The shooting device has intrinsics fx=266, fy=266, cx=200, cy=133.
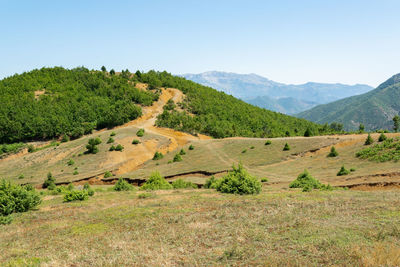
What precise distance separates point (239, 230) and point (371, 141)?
121 feet

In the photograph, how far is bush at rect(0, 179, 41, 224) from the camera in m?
18.5

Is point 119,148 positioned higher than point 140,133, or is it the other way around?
point 140,133

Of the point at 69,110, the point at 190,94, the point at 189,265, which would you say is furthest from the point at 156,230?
the point at 190,94

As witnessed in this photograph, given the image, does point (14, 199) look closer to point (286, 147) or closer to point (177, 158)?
point (177, 158)

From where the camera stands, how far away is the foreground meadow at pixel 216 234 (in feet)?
27.2

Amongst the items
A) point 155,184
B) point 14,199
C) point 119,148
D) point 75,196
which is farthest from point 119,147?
point 14,199

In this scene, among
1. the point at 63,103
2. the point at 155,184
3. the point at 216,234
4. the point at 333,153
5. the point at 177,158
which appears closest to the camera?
the point at 216,234

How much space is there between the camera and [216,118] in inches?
3814

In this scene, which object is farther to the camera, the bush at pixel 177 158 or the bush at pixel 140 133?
the bush at pixel 140 133

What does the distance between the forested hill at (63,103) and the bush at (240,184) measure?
69864 millimetres

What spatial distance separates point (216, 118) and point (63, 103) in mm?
55292

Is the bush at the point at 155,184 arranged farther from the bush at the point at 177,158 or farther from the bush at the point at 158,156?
the bush at the point at 158,156

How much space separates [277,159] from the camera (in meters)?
44.4

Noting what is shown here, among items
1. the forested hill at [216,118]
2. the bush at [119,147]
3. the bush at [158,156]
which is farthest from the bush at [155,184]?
the forested hill at [216,118]
